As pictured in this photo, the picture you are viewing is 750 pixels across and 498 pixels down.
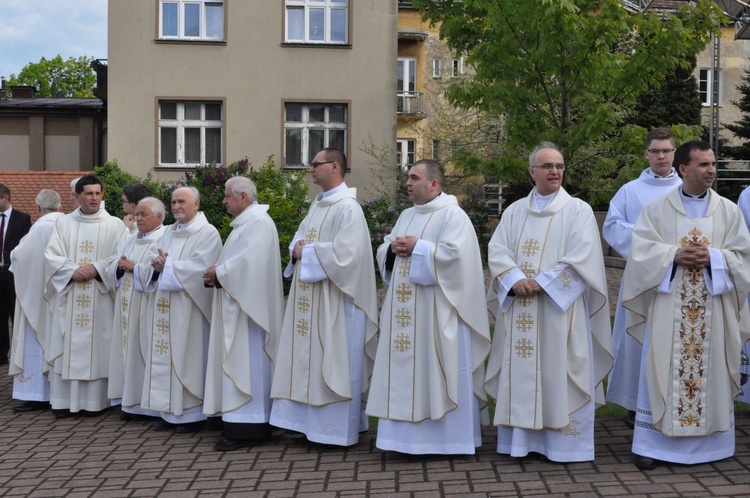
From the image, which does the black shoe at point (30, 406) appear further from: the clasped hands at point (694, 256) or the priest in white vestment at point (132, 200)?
the clasped hands at point (694, 256)

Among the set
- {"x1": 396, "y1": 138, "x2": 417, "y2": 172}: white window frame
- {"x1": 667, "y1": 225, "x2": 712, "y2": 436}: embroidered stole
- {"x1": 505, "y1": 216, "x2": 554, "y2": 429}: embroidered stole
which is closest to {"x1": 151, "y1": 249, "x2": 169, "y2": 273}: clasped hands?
{"x1": 505, "y1": 216, "x2": 554, "y2": 429}: embroidered stole

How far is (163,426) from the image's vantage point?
27.1 feet

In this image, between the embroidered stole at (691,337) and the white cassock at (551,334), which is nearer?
the embroidered stole at (691,337)

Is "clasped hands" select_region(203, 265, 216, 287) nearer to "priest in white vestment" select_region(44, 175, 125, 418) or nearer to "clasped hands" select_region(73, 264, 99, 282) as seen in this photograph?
"priest in white vestment" select_region(44, 175, 125, 418)

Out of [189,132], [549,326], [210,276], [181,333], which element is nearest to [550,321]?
[549,326]

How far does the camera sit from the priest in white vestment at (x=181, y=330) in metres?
8.03

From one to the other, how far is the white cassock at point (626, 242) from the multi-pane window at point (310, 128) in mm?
15323

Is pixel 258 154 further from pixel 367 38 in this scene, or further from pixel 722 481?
pixel 722 481

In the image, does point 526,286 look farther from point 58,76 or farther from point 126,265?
point 58,76

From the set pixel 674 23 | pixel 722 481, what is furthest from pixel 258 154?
pixel 722 481

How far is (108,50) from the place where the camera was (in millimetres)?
22250

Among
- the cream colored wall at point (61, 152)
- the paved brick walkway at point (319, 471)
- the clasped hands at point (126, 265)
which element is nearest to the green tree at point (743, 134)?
the cream colored wall at point (61, 152)

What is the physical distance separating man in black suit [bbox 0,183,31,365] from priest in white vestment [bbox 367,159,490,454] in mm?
6881

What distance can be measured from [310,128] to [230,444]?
16.2 metres
